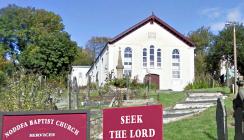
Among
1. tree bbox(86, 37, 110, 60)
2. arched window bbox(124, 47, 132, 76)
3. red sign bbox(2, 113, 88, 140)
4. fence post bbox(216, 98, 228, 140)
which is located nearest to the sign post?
red sign bbox(2, 113, 88, 140)

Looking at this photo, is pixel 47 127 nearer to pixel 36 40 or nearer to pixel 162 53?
pixel 162 53

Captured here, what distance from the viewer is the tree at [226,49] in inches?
2256

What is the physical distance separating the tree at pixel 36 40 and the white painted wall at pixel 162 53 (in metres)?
6.43

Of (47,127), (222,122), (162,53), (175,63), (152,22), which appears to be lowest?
(222,122)

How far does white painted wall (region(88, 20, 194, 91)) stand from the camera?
2172 inches

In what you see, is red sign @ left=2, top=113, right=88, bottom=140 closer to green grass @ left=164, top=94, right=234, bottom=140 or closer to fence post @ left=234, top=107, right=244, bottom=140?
fence post @ left=234, top=107, right=244, bottom=140

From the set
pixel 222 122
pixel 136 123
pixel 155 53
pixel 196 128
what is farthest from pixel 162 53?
pixel 136 123

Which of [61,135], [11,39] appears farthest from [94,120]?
[11,39]

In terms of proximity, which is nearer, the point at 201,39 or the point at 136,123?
the point at 136,123

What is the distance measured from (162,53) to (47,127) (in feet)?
159

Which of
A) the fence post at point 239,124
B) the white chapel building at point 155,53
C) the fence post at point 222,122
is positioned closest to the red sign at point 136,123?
the fence post at point 239,124

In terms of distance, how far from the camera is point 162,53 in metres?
55.8

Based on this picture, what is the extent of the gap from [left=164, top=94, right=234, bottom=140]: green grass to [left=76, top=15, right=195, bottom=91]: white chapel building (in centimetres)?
3667

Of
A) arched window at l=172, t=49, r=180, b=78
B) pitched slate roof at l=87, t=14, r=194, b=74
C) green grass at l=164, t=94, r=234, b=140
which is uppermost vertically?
pitched slate roof at l=87, t=14, r=194, b=74
